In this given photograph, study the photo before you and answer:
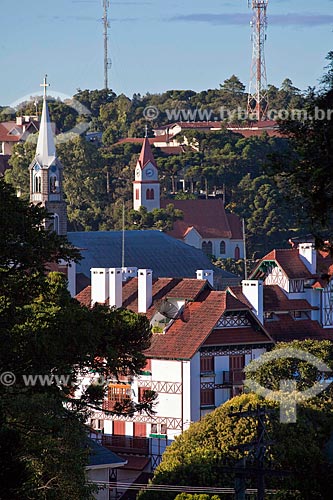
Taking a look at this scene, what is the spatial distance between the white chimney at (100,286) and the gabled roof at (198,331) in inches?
135

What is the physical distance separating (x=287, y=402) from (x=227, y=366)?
7.86 metres

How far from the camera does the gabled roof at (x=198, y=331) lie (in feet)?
130

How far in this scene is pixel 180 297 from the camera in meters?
41.6

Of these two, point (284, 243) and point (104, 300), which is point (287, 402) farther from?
point (284, 243)

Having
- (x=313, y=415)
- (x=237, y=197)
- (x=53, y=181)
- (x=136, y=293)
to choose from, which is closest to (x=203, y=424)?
(x=313, y=415)

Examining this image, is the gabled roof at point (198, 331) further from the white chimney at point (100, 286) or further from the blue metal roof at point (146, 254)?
the blue metal roof at point (146, 254)

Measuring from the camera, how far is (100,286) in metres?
44.3

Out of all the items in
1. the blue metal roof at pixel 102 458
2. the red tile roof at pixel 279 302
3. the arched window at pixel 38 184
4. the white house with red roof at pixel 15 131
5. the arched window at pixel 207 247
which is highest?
the white house with red roof at pixel 15 131

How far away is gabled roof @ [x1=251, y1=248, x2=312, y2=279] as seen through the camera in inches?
2049

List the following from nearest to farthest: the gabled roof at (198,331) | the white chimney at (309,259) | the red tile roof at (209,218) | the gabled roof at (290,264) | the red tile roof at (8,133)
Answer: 1. the gabled roof at (198,331)
2. the gabled roof at (290,264)
3. the white chimney at (309,259)
4. the red tile roof at (209,218)
5. the red tile roof at (8,133)

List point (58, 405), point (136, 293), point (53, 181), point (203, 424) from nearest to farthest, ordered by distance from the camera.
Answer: point (58, 405) → point (203, 424) → point (136, 293) → point (53, 181)

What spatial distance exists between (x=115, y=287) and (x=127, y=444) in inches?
229

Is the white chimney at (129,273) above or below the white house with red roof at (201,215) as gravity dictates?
below

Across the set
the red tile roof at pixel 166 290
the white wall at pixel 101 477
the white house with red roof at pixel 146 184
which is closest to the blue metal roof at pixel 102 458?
the white wall at pixel 101 477
